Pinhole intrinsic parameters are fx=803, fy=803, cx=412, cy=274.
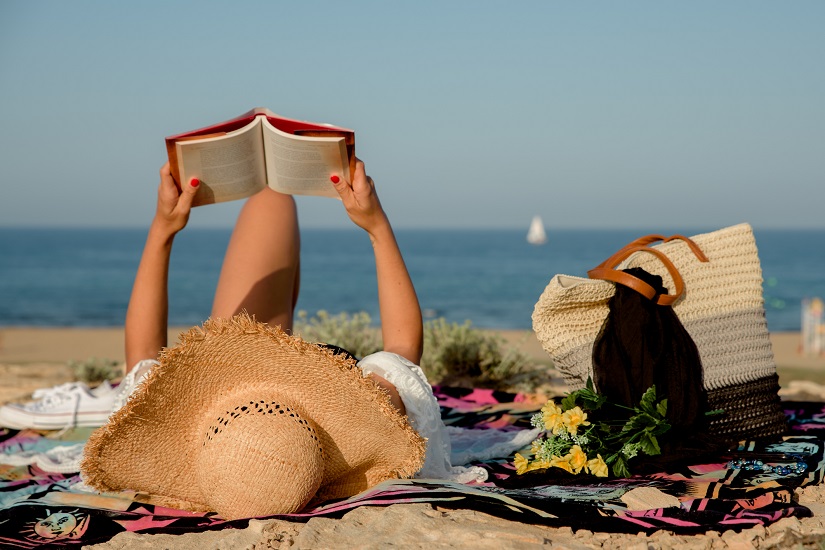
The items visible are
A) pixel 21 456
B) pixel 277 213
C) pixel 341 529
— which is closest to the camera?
pixel 341 529

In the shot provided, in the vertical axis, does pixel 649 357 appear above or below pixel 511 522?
above

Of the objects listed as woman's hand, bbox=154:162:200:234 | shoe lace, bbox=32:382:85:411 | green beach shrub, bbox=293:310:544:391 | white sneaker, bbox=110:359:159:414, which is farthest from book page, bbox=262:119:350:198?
green beach shrub, bbox=293:310:544:391

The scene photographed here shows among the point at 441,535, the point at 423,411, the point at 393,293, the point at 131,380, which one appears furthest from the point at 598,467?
the point at 131,380

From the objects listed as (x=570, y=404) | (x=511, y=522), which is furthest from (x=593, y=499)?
(x=570, y=404)

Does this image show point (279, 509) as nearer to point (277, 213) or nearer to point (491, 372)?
point (277, 213)

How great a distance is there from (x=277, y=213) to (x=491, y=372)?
2857 mm

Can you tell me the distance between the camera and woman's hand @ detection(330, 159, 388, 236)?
321 centimetres

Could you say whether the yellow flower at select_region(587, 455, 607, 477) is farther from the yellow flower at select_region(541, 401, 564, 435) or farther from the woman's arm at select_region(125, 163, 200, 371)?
the woman's arm at select_region(125, 163, 200, 371)

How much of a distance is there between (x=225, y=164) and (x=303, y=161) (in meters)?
0.30

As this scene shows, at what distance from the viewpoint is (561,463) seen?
3.06 metres

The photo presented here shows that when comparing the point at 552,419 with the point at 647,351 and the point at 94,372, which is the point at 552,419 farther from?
the point at 94,372

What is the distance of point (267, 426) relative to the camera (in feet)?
7.97

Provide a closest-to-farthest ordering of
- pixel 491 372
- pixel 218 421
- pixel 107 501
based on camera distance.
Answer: pixel 218 421 < pixel 107 501 < pixel 491 372

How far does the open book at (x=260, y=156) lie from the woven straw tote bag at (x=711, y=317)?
1.06 metres
